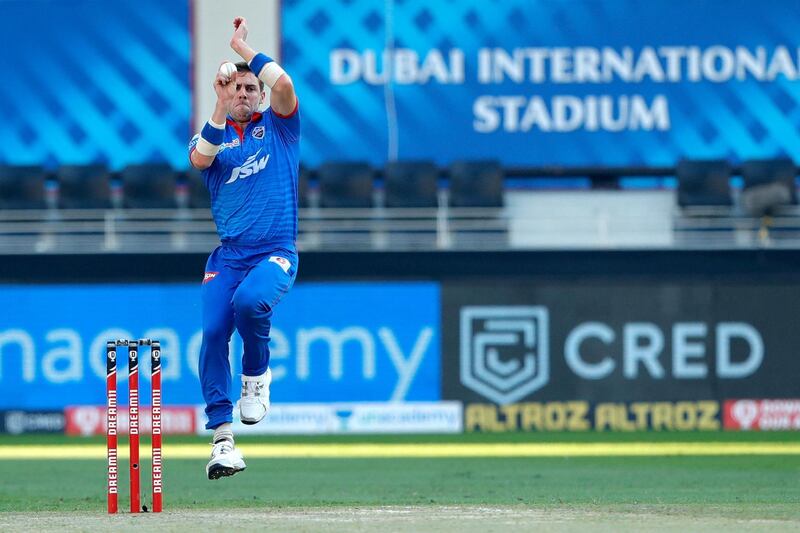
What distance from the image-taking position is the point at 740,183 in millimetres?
19953

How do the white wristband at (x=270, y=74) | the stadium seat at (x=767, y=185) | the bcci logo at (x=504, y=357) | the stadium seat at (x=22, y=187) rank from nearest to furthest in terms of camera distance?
the white wristband at (x=270, y=74) → the bcci logo at (x=504, y=357) → the stadium seat at (x=767, y=185) → the stadium seat at (x=22, y=187)

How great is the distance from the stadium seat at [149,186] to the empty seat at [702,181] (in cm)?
647

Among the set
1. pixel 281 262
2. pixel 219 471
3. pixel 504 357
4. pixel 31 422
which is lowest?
pixel 31 422

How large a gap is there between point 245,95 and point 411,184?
1095 centimetres

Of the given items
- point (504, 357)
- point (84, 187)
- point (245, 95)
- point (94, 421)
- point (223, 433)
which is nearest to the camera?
point (223, 433)

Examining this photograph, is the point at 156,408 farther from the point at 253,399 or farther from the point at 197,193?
the point at 197,193

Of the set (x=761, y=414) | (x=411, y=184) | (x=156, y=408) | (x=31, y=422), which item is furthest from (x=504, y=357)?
(x=156, y=408)

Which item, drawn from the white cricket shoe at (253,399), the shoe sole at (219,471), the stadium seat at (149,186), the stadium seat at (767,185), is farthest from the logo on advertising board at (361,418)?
the shoe sole at (219,471)

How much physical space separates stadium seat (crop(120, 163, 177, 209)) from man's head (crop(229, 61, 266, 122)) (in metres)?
10.8

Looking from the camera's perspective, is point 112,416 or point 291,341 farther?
point 291,341

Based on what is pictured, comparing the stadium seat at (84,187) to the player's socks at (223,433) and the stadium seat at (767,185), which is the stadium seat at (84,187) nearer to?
the stadium seat at (767,185)

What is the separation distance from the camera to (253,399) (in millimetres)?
8266

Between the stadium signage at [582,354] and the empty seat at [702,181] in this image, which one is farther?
the empty seat at [702,181]

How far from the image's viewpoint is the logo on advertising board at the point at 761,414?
57.2 ft
